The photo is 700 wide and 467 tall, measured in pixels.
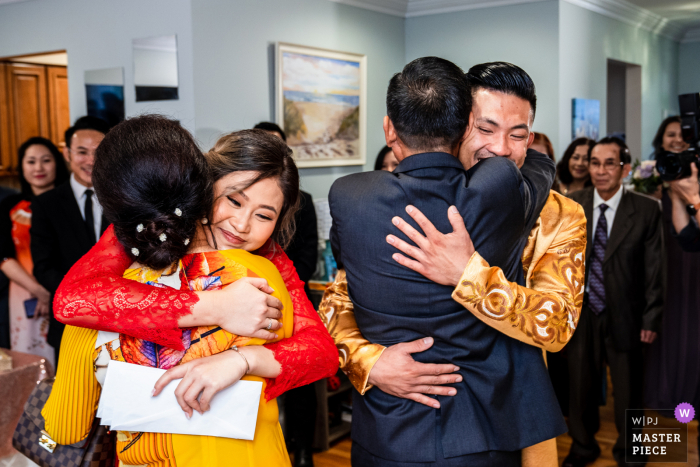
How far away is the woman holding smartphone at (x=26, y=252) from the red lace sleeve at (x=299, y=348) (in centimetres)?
288

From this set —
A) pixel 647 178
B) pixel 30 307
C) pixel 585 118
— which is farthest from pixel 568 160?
pixel 30 307

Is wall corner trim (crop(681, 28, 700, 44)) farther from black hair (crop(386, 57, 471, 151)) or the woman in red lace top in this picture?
the woman in red lace top

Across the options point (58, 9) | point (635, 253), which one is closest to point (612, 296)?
point (635, 253)

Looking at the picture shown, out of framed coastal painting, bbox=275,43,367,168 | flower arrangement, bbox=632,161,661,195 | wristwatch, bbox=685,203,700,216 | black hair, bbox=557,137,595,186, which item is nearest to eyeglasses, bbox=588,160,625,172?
flower arrangement, bbox=632,161,661,195

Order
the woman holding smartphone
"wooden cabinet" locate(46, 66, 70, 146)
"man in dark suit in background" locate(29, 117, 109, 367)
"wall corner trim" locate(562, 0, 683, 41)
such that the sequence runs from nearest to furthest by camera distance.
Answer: "man in dark suit in background" locate(29, 117, 109, 367) → the woman holding smartphone → "wall corner trim" locate(562, 0, 683, 41) → "wooden cabinet" locate(46, 66, 70, 146)

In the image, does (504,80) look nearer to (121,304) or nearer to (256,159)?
(256,159)

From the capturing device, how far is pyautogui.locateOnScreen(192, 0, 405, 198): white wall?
3.92m

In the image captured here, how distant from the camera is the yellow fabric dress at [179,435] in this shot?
1103mm

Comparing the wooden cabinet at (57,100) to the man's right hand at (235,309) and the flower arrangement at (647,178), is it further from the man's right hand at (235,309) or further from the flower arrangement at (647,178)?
the man's right hand at (235,309)

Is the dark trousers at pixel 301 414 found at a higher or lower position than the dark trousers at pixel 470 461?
lower

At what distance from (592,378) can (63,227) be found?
3.06 m

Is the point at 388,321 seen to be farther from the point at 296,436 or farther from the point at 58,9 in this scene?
the point at 58,9

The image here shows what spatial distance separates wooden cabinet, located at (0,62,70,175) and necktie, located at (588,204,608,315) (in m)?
5.43

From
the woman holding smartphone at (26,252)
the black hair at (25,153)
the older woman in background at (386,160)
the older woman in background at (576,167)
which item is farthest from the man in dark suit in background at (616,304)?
the black hair at (25,153)
